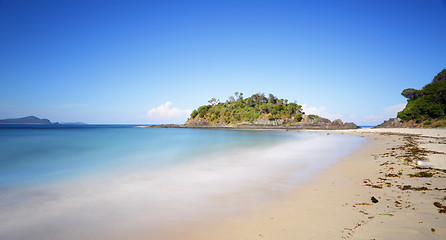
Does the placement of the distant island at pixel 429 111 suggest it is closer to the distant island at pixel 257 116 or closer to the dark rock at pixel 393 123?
the dark rock at pixel 393 123

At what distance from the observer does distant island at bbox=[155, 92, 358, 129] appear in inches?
3543

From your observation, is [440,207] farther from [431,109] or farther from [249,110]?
[249,110]

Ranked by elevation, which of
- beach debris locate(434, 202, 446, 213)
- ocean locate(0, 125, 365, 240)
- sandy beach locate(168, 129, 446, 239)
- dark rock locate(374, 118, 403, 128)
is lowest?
ocean locate(0, 125, 365, 240)

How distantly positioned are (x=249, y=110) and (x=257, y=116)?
29.4ft

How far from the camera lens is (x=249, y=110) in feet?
384

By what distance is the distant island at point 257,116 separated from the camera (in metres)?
90.0

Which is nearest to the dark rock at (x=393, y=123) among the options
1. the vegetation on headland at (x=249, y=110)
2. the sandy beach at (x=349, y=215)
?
the vegetation on headland at (x=249, y=110)

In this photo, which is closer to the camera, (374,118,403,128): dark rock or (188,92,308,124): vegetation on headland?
(374,118,403,128): dark rock

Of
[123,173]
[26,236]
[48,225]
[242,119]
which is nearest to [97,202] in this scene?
[48,225]

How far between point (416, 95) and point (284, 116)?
158ft

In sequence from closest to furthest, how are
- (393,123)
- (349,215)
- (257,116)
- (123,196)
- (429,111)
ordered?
(349,215) < (123,196) < (429,111) < (393,123) < (257,116)

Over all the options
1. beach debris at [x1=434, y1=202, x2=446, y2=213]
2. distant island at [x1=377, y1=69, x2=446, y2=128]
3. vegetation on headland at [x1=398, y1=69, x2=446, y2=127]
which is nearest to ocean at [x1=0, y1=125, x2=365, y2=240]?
beach debris at [x1=434, y1=202, x2=446, y2=213]

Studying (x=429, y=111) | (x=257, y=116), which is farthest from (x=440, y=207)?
(x=257, y=116)

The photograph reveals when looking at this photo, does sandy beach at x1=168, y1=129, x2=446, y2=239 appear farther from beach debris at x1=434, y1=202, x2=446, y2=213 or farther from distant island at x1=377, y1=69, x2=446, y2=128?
distant island at x1=377, y1=69, x2=446, y2=128
